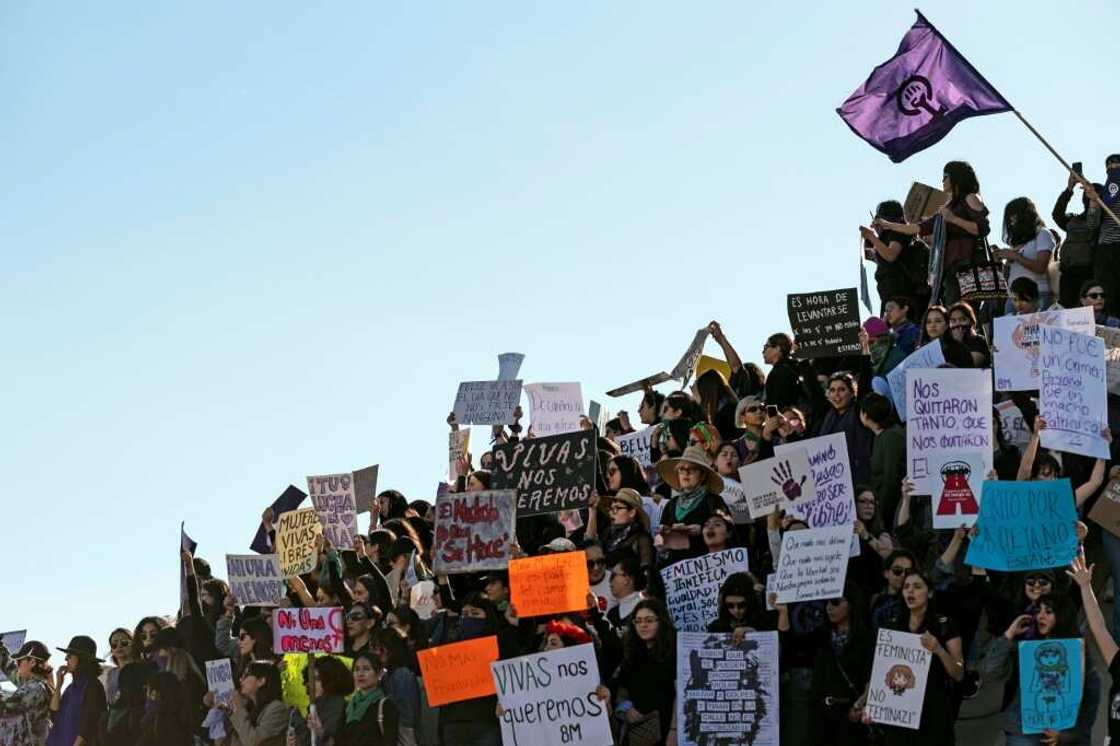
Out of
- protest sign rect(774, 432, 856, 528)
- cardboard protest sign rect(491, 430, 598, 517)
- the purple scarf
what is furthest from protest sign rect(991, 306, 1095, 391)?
the purple scarf

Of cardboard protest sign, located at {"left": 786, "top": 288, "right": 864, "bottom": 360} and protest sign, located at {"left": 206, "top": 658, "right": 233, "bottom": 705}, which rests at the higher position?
cardboard protest sign, located at {"left": 786, "top": 288, "right": 864, "bottom": 360}

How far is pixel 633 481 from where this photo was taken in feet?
50.5

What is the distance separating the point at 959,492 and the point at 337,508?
23.0 ft

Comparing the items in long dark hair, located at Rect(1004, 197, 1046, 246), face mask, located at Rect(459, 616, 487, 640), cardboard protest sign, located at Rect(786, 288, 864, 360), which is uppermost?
long dark hair, located at Rect(1004, 197, 1046, 246)

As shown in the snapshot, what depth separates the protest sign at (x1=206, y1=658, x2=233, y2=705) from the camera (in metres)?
17.2

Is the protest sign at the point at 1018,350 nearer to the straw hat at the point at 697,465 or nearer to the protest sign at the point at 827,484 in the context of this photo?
the protest sign at the point at 827,484

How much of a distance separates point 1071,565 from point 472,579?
17.8 ft

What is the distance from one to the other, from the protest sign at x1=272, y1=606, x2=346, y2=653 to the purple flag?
6236mm

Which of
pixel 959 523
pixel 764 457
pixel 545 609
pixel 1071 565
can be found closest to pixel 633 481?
pixel 764 457

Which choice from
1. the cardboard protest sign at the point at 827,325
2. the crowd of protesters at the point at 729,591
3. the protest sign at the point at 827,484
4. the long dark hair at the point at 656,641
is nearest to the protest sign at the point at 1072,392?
the crowd of protesters at the point at 729,591

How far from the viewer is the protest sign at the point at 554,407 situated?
2059cm

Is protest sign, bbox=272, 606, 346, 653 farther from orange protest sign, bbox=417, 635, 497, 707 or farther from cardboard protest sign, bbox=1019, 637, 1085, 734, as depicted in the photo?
cardboard protest sign, bbox=1019, 637, 1085, 734

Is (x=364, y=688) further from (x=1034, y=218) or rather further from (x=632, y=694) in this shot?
(x=1034, y=218)

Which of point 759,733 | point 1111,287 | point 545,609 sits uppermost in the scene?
point 1111,287
